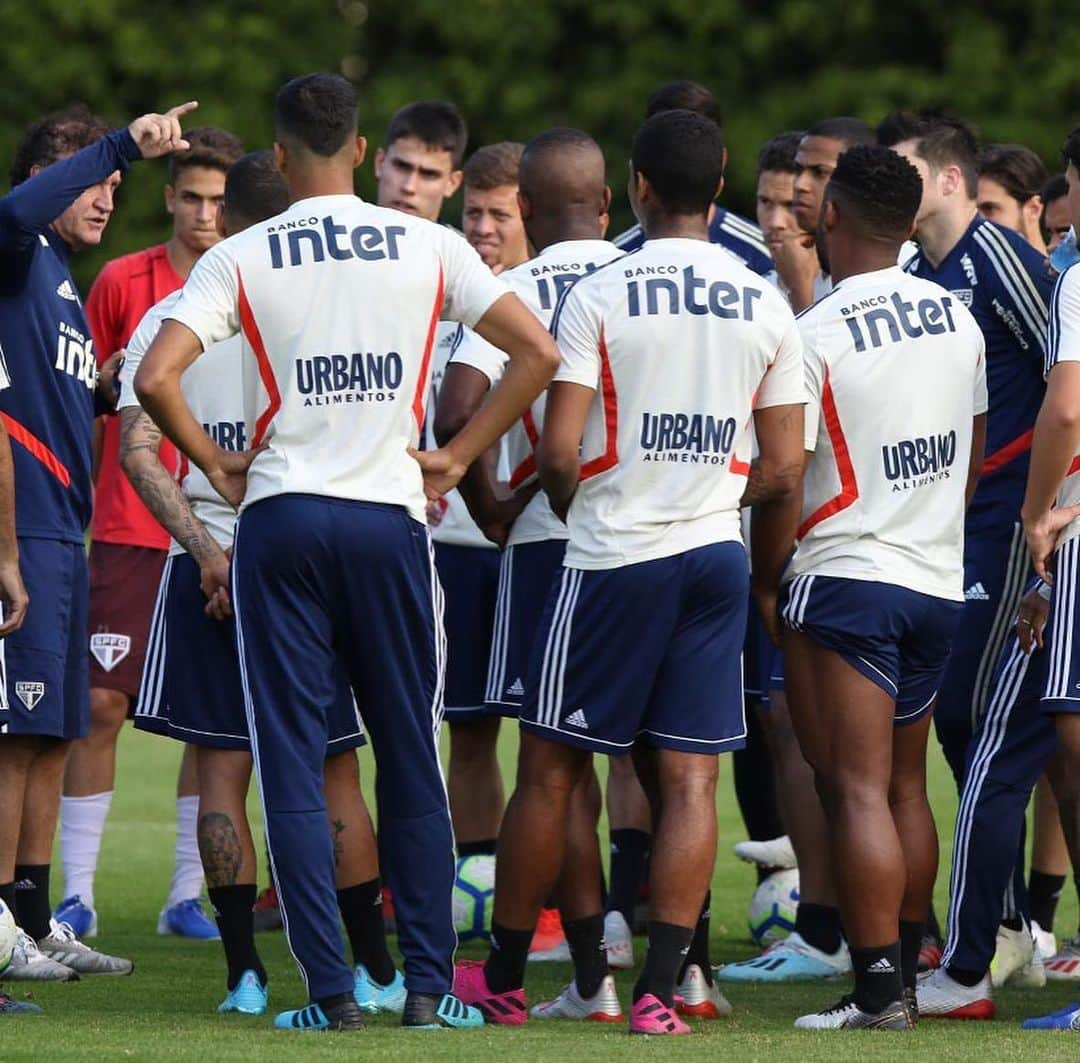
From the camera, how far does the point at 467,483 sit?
7.04 meters

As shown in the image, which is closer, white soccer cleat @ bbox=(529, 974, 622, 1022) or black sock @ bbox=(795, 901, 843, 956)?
white soccer cleat @ bbox=(529, 974, 622, 1022)

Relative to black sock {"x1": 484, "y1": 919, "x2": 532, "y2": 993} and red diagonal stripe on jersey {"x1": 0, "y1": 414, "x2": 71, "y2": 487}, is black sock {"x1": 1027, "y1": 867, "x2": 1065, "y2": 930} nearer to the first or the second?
black sock {"x1": 484, "y1": 919, "x2": 532, "y2": 993}

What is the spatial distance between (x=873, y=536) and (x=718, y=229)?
2845 millimetres

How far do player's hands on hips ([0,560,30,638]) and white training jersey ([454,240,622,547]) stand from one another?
4.82ft

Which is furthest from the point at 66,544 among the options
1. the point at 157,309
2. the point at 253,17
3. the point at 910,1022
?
the point at 253,17

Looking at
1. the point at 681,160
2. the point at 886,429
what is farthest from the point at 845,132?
the point at 886,429

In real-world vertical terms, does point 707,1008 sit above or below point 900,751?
below

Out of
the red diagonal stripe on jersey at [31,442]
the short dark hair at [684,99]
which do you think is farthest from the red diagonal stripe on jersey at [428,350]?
the short dark hair at [684,99]

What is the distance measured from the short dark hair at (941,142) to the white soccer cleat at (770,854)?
8.67 ft

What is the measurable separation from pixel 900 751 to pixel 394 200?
342cm

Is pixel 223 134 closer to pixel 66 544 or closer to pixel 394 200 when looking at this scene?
pixel 394 200

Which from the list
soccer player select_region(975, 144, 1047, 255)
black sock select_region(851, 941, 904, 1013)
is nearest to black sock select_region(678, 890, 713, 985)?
black sock select_region(851, 941, 904, 1013)

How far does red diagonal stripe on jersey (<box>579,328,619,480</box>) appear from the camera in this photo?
247 inches

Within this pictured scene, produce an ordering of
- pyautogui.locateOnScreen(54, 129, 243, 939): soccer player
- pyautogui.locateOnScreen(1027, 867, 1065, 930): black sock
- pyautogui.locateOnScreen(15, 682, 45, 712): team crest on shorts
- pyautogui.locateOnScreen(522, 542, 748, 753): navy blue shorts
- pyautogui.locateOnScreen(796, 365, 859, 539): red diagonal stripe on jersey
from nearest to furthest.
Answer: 1. pyautogui.locateOnScreen(522, 542, 748, 753): navy blue shorts
2. pyautogui.locateOnScreen(796, 365, 859, 539): red diagonal stripe on jersey
3. pyautogui.locateOnScreen(15, 682, 45, 712): team crest on shorts
4. pyautogui.locateOnScreen(1027, 867, 1065, 930): black sock
5. pyautogui.locateOnScreen(54, 129, 243, 939): soccer player
